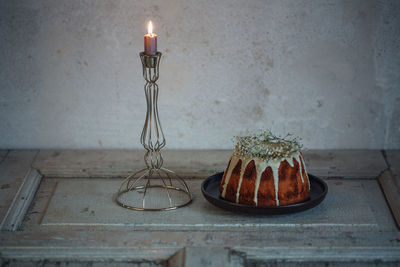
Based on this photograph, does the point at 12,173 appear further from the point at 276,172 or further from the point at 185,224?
the point at 276,172

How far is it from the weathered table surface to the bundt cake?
0.05m

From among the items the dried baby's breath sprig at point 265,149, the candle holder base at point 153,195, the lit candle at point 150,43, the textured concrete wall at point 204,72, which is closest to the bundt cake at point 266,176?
the dried baby's breath sprig at point 265,149

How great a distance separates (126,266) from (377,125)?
3.00 ft

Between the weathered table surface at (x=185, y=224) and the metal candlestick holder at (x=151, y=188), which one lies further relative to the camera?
the metal candlestick holder at (x=151, y=188)

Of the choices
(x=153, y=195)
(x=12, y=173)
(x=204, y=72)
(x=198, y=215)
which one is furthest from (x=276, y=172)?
(x=12, y=173)

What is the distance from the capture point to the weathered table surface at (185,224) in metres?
0.93

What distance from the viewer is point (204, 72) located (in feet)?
4.75

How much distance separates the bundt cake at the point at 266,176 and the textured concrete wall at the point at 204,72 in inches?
16.6

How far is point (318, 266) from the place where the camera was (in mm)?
919

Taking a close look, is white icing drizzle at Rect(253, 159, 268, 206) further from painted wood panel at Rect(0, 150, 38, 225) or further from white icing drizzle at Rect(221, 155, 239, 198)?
painted wood panel at Rect(0, 150, 38, 225)

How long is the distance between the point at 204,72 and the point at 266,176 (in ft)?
1.71

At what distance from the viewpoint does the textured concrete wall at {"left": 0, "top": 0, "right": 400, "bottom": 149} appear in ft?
4.59

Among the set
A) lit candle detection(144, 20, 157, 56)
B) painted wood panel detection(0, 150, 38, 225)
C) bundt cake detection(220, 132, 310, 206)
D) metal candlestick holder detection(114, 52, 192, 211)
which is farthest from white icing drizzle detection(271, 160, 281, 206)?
painted wood panel detection(0, 150, 38, 225)

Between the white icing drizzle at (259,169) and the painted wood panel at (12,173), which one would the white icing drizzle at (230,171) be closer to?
the white icing drizzle at (259,169)
